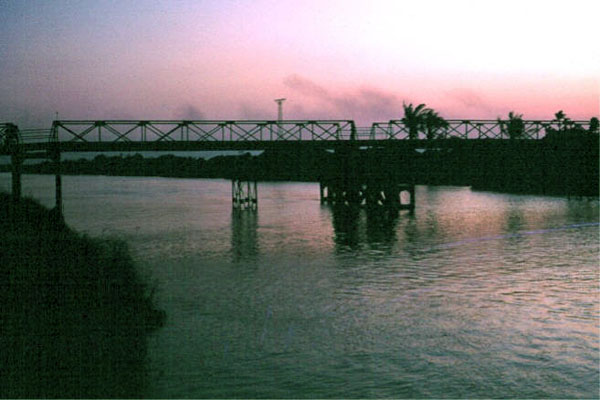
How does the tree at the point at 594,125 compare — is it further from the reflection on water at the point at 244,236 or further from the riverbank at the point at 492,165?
the reflection on water at the point at 244,236

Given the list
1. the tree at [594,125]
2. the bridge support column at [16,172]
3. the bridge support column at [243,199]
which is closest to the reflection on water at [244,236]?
the bridge support column at [243,199]

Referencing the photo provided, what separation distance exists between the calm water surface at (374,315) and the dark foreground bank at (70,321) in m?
0.81

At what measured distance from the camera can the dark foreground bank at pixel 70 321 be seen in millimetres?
11602

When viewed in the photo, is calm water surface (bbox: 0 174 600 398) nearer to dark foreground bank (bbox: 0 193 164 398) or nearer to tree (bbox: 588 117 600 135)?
dark foreground bank (bbox: 0 193 164 398)

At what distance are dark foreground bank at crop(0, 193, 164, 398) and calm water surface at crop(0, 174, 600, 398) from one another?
0.81 m

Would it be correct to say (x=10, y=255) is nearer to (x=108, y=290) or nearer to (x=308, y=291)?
(x=108, y=290)

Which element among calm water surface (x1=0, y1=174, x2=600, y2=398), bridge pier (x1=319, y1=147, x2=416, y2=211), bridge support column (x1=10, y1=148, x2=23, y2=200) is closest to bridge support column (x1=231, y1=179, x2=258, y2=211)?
bridge pier (x1=319, y1=147, x2=416, y2=211)

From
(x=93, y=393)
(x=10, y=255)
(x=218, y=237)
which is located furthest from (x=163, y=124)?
(x=93, y=393)

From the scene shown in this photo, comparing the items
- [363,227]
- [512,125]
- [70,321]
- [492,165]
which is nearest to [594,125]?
[512,125]

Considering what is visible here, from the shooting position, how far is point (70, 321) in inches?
578

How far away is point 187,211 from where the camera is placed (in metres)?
66.0

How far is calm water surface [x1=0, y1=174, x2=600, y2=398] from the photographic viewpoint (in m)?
13.3

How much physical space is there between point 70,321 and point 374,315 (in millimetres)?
8656

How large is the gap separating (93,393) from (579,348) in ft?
36.8
